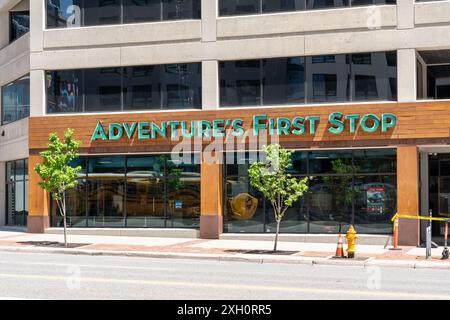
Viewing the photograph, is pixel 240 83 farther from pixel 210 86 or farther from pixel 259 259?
pixel 259 259

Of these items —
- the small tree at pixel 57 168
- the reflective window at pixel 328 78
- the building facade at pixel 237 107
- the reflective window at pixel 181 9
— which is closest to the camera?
the small tree at pixel 57 168

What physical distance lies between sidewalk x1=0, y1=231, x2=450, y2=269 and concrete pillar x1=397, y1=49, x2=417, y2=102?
5740mm

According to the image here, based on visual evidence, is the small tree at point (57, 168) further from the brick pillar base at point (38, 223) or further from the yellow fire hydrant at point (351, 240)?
the yellow fire hydrant at point (351, 240)

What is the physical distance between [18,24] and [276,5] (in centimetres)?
1539

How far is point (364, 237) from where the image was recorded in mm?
24984

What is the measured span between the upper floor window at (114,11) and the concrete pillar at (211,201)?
6.60 metres

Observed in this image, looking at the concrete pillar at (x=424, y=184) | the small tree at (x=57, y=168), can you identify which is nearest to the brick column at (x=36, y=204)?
the small tree at (x=57, y=168)

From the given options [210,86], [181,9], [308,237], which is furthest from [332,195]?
[181,9]

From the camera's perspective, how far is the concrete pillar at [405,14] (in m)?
24.7

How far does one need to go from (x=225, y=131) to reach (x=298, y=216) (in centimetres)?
458

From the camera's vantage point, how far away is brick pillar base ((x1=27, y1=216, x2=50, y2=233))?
97.5 feet

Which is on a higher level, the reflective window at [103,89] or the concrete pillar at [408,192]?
the reflective window at [103,89]

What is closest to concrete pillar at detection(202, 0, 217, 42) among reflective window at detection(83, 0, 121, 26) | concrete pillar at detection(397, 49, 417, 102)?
reflective window at detection(83, 0, 121, 26)
